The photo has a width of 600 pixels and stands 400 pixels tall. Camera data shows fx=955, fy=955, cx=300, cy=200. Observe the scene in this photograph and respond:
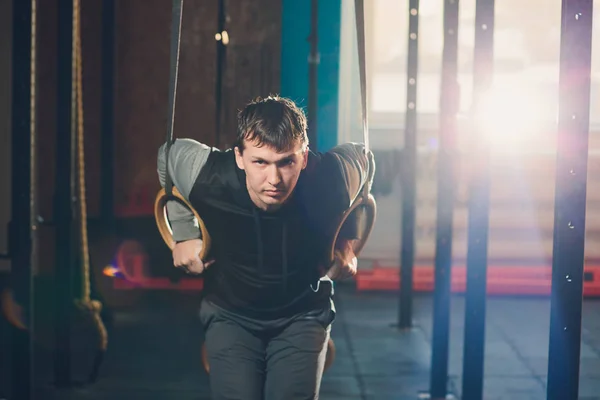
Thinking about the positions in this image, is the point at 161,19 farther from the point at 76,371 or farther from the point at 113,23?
the point at 76,371

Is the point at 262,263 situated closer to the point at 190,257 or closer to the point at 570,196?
the point at 190,257

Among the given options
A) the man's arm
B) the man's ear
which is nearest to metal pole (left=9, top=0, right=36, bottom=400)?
the man's ear

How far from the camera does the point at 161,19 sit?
607 cm

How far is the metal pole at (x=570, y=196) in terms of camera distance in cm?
234

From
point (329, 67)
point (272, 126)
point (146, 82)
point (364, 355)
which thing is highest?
point (329, 67)

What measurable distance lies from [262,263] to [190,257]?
19 centimetres

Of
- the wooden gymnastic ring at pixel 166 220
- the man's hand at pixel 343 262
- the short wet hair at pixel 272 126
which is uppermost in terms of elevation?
the short wet hair at pixel 272 126

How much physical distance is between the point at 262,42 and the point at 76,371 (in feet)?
9.06

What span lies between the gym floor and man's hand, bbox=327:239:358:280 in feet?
5.10

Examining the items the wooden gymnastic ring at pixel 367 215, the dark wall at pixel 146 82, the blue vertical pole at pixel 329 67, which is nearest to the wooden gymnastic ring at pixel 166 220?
the wooden gymnastic ring at pixel 367 215

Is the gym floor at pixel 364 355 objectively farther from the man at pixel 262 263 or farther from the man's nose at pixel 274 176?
the man's nose at pixel 274 176

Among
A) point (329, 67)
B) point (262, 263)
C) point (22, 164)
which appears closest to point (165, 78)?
point (329, 67)

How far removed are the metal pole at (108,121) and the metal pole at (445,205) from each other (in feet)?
8.07

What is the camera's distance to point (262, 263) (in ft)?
8.11
